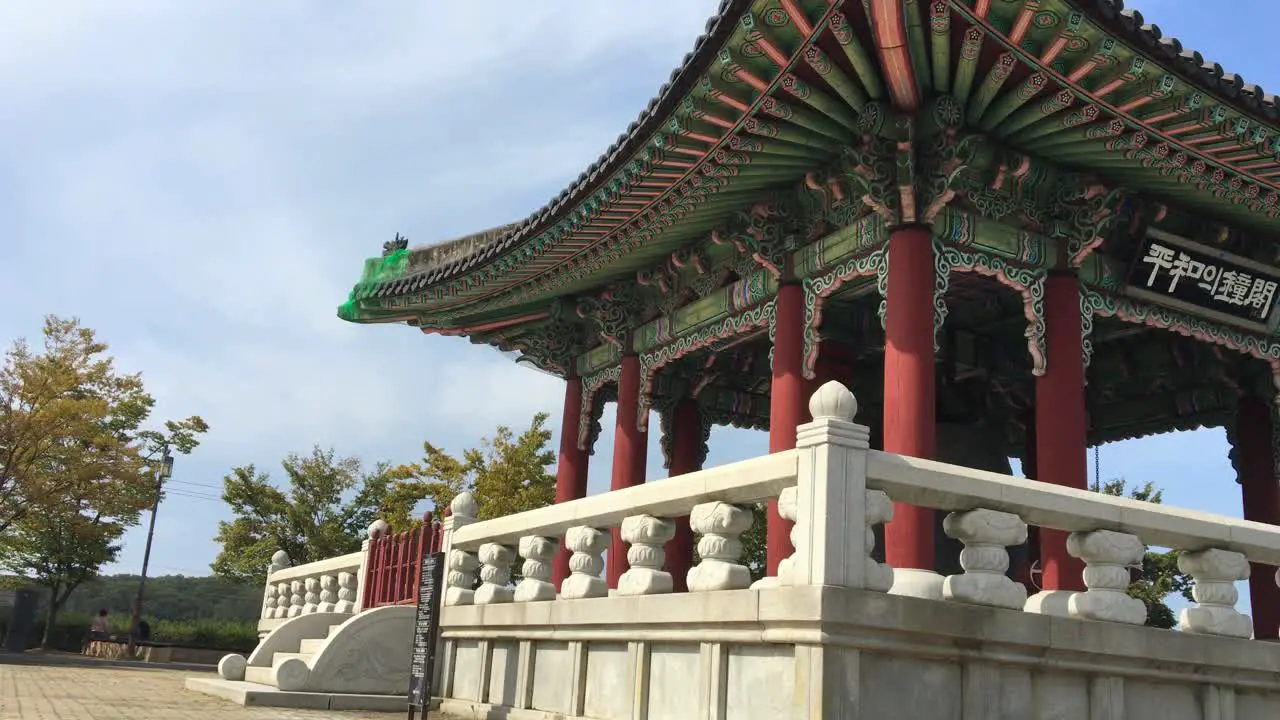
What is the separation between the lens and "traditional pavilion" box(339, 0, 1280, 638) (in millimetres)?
9562

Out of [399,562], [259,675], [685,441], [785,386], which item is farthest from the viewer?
[685,441]

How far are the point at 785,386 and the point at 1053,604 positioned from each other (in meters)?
5.52

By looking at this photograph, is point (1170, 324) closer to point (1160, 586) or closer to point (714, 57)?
point (714, 57)

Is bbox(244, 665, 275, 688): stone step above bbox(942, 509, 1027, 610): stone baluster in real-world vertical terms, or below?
below

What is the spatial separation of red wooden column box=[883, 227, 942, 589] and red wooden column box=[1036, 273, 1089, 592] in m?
1.41

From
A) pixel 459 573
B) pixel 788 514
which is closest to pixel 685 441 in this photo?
pixel 459 573

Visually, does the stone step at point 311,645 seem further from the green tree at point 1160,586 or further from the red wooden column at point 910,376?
the green tree at point 1160,586

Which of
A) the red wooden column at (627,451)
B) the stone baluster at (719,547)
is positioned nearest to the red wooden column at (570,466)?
the red wooden column at (627,451)

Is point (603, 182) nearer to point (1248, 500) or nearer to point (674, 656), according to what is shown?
point (674, 656)

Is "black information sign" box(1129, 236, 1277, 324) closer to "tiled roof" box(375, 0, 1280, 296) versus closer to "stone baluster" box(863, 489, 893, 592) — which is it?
"tiled roof" box(375, 0, 1280, 296)

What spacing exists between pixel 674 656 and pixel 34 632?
37.9 metres

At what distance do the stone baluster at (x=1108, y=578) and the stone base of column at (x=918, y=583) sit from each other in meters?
1.83

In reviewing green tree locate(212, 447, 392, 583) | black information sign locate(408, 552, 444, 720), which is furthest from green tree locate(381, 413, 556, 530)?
black information sign locate(408, 552, 444, 720)

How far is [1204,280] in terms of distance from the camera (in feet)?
40.5
